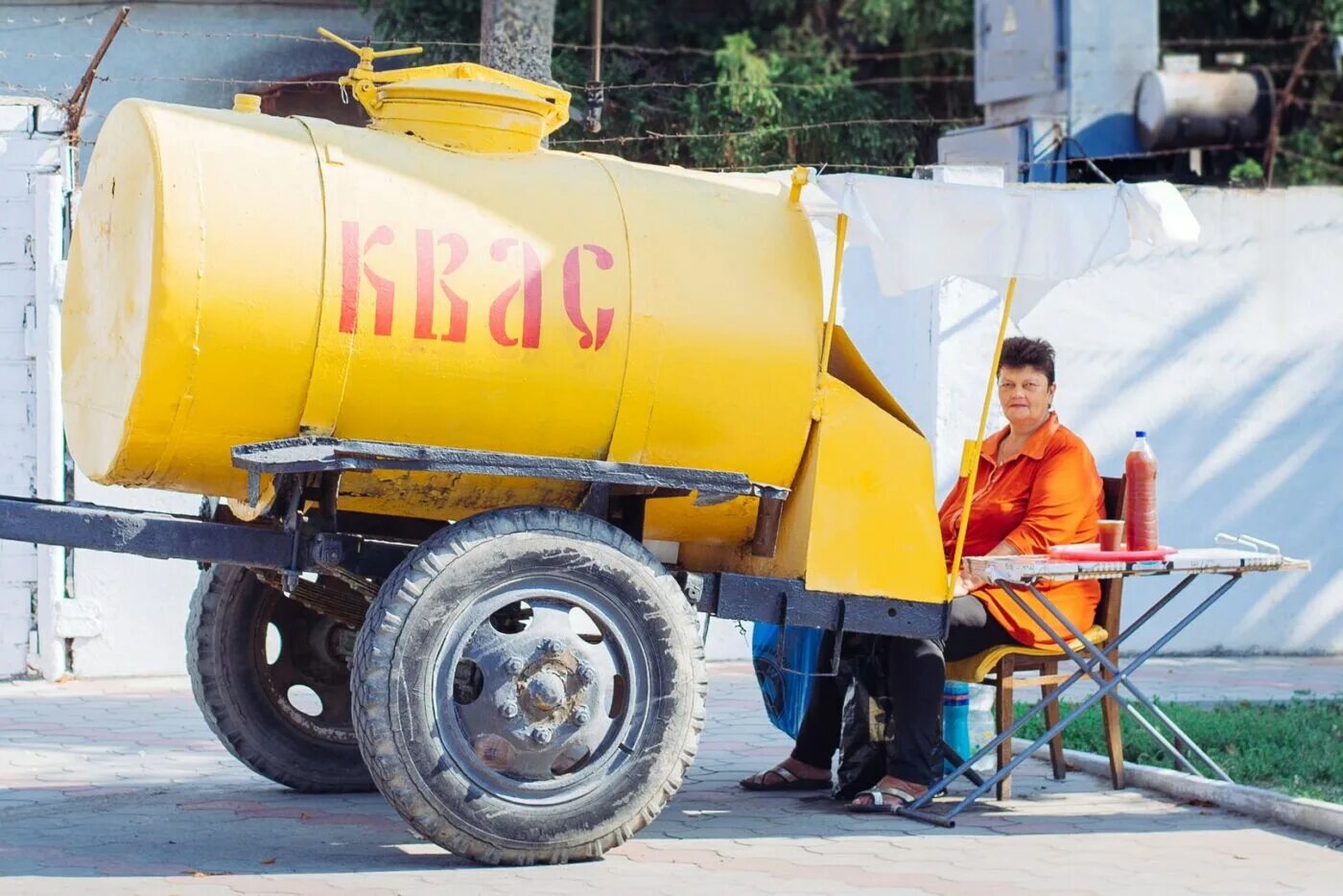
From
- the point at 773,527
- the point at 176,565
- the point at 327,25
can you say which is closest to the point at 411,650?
the point at 773,527

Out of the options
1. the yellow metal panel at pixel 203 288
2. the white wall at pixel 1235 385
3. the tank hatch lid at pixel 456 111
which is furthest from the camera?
the white wall at pixel 1235 385

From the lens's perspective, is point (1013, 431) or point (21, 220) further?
point (21, 220)

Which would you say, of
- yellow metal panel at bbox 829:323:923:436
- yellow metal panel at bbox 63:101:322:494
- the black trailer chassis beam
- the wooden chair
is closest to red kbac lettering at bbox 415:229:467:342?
yellow metal panel at bbox 63:101:322:494

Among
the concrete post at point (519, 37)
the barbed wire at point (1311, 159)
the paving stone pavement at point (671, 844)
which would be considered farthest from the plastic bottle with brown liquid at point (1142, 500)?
the barbed wire at point (1311, 159)

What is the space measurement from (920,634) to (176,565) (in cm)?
464

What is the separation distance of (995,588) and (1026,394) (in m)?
0.71

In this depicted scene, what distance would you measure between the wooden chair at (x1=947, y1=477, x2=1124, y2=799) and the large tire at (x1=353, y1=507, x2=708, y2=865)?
4.39ft

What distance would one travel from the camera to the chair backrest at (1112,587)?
6508 millimetres

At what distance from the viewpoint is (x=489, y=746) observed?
513cm

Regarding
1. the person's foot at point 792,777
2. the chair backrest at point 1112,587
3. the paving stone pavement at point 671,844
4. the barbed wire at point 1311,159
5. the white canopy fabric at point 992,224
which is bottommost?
the paving stone pavement at point 671,844

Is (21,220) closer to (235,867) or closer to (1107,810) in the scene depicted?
(235,867)

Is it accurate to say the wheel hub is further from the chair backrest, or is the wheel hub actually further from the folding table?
the chair backrest

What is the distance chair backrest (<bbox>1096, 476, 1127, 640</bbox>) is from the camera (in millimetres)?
6508

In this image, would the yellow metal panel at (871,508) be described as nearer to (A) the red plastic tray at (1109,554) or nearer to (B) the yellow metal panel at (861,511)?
(B) the yellow metal panel at (861,511)
